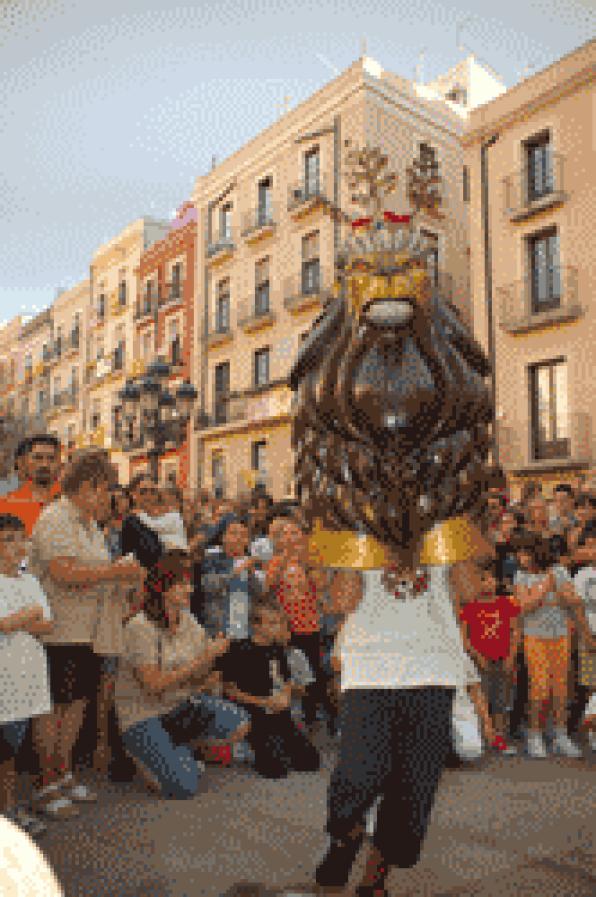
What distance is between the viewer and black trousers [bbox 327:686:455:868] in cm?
224

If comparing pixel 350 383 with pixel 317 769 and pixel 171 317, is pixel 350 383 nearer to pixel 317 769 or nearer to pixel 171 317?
pixel 317 769

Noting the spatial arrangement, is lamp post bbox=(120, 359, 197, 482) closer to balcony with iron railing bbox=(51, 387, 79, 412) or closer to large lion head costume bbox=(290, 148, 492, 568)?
large lion head costume bbox=(290, 148, 492, 568)

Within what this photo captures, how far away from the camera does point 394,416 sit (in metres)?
2.18

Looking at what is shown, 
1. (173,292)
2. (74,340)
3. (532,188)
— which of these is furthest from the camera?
(74,340)

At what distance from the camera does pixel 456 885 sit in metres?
2.66

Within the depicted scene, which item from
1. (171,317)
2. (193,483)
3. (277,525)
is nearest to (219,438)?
(193,483)

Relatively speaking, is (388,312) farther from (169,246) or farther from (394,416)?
(169,246)

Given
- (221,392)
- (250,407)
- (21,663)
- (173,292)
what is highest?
(173,292)

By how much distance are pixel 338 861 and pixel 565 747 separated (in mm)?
2939

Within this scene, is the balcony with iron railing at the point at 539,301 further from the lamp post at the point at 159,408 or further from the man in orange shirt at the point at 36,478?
the man in orange shirt at the point at 36,478

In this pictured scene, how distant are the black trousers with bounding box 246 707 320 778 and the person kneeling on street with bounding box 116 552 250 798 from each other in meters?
0.10

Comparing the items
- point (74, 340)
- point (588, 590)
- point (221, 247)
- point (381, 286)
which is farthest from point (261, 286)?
point (381, 286)

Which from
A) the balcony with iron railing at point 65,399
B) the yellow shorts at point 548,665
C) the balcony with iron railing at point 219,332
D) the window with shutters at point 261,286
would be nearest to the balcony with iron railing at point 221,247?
the window with shutters at point 261,286

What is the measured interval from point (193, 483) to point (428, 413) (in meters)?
19.4
